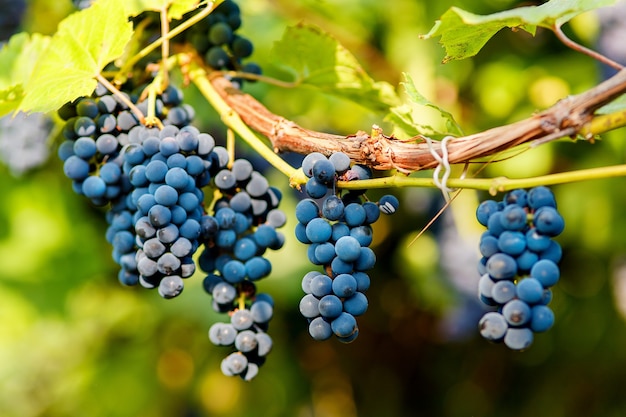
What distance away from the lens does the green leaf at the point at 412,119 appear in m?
1.04

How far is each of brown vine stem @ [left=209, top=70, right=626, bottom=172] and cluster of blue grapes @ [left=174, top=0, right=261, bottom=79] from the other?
0.26 feet

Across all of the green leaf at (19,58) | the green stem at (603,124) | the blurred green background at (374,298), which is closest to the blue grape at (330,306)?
the green stem at (603,124)

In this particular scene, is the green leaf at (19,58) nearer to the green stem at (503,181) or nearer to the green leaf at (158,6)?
the green leaf at (158,6)

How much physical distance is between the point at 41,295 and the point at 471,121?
1688 millimetres

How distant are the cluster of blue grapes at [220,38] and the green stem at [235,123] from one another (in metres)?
0.04

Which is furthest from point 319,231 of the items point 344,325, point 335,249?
point 344,325

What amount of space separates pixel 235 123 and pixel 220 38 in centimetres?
23

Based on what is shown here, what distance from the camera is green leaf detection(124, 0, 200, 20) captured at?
1.14 m

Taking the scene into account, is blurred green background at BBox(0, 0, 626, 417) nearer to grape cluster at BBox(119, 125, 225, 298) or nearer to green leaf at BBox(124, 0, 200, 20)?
green leaf at BBox(124, 0, 200, 20)

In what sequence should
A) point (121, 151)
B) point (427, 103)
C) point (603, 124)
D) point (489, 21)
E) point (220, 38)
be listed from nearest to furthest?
point (603, 124) → point (489, 21) → point (427, 103) → point (121, 151) → point (220, 38)

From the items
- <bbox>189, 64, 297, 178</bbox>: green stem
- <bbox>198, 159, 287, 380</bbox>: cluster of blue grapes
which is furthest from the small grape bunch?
<bbox>189, 64, 297, 178</bbox>: green stem

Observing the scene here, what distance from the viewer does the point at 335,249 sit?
900 millimetres

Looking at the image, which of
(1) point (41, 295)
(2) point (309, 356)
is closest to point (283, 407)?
(2) point (309, 356)

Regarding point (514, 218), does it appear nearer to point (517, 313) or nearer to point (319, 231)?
point (517, 313)
